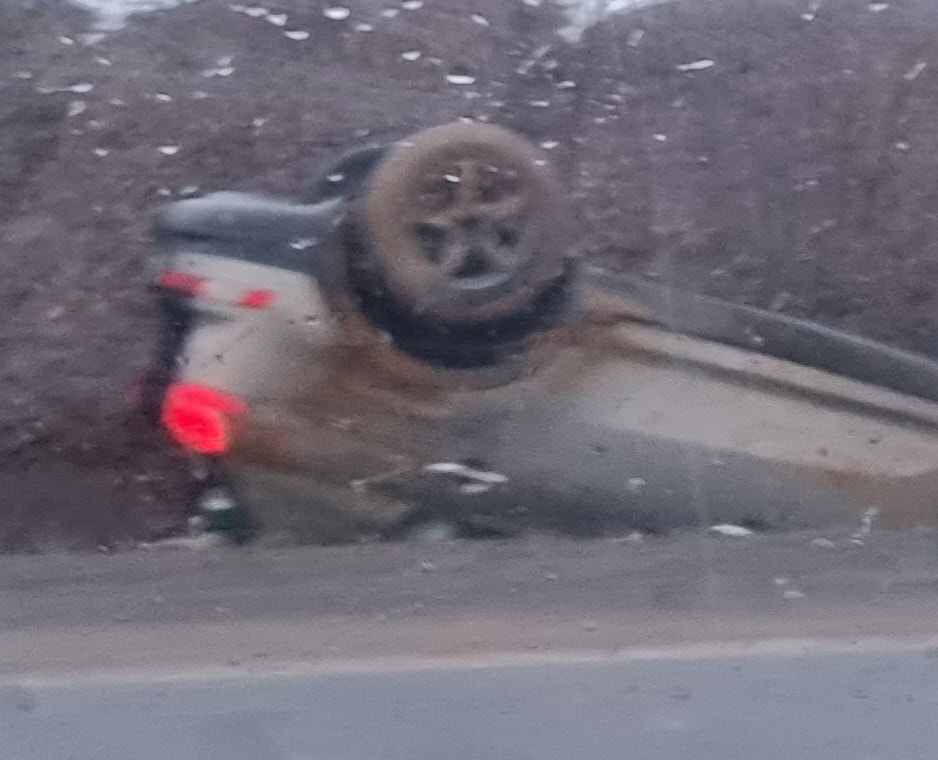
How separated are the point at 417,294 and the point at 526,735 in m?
2.53

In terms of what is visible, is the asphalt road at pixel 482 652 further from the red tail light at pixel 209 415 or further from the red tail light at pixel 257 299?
the red tail light at pixel 257 299

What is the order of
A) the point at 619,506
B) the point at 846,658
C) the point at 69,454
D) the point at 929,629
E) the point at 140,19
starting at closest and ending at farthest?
1. the point at 846,658
2. the point at 929,629
3. the point at 619,506
4. the point at 69,454
5. the point at 140,19

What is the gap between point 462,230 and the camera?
6.10m

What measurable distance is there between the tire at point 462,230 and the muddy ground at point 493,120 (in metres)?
1.07

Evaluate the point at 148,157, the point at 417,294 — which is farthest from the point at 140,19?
the point at 417,294

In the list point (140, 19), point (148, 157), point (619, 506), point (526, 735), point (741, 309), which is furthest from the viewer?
point (140, 19)

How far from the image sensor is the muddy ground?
762 cm

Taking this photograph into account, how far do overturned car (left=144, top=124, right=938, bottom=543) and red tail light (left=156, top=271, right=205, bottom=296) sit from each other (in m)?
0.01

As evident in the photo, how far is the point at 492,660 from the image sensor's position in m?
4.38

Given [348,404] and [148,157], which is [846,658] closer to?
[348,404]

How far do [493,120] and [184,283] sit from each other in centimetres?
243

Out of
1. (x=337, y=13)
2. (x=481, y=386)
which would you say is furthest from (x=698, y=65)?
(x=481, y=386)

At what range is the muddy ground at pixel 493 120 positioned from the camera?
762cm

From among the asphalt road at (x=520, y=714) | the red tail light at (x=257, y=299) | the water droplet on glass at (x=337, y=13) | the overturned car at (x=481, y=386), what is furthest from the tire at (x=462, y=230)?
the water droplet on glass at (x=337, y=13)
